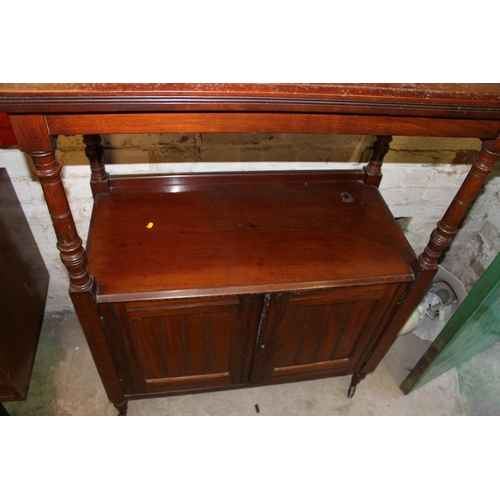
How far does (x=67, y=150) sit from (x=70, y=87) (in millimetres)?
855

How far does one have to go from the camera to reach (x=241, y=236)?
147 cm

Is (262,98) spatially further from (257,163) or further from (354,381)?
(354,381)

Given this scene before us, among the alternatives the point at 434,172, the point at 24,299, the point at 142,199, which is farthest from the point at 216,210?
the point at 434,172

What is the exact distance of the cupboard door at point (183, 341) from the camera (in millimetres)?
1326

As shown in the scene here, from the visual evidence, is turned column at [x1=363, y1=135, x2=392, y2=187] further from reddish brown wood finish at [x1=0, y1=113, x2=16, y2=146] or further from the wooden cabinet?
reddish brown wood finish at [x1=0, y1=113, x2=16, y2=146]

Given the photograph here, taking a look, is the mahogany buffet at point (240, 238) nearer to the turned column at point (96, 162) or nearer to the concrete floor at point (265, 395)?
the turned column at point (96, 162)

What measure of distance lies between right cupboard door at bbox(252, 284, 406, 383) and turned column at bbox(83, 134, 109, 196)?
0.78 meters

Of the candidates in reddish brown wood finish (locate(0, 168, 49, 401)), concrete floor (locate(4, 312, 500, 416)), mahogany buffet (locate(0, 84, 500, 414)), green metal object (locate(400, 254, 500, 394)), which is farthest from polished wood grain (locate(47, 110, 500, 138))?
concrete floor (locate(4, 312, 500, 416))

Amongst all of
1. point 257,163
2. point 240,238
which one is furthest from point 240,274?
point 257,163

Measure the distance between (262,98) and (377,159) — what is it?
3.05 ft

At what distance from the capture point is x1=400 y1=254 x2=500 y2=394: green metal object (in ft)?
4.99

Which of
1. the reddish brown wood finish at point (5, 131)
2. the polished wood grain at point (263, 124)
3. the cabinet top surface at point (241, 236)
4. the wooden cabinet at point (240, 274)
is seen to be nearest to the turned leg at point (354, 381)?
the wooden cabinet at point (240, 274)

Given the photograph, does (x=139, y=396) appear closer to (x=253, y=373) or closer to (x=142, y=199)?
(x=253, y=373)

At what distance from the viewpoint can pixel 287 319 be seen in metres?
1.47
